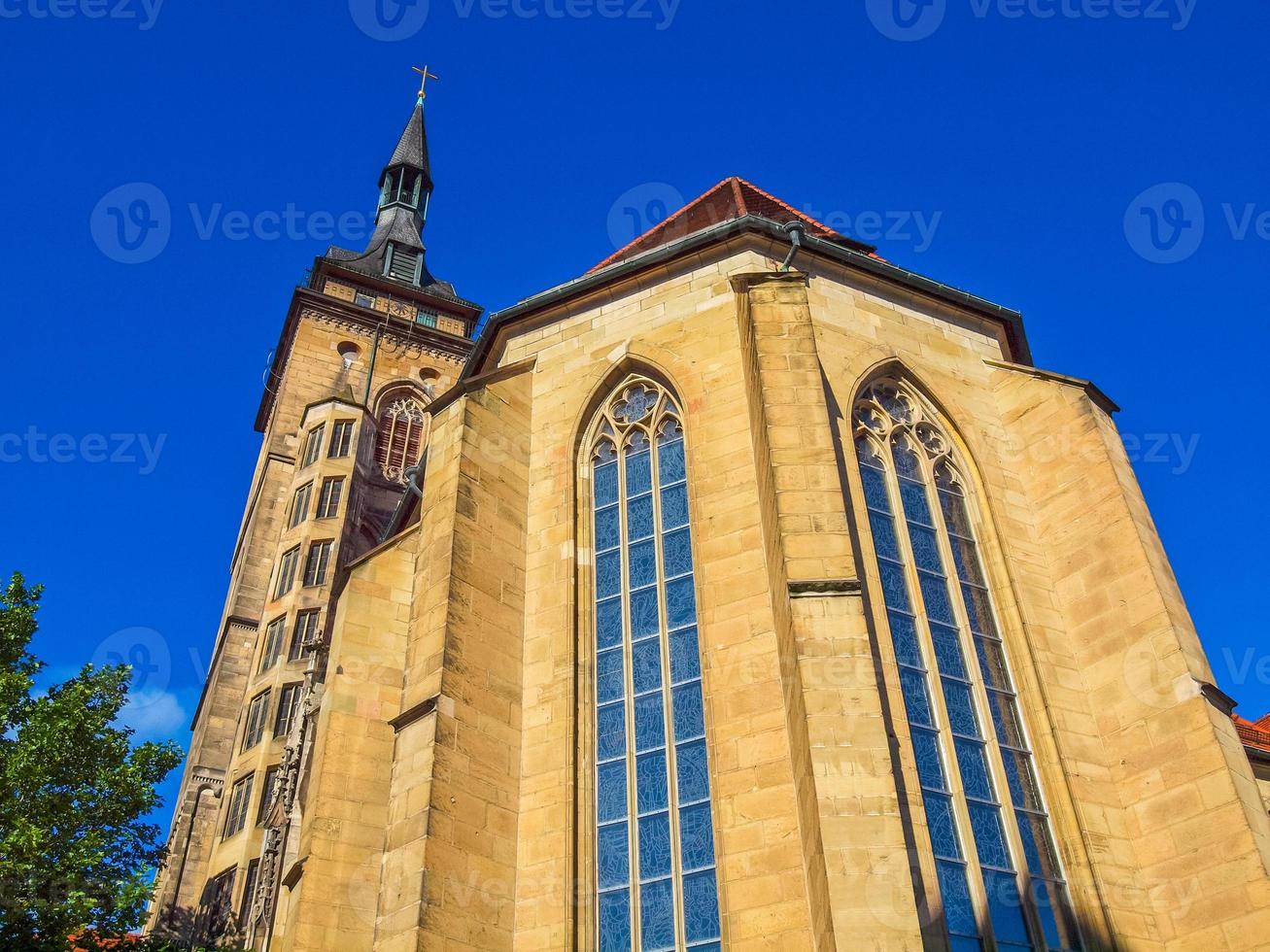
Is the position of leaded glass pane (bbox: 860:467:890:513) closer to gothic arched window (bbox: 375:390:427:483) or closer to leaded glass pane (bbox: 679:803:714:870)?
leaded glass pane (bbox: 679:803:714:870)

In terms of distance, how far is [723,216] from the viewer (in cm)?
1911

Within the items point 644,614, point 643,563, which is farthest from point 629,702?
point 643,563

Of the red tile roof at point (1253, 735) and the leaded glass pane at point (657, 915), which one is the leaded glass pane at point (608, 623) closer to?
the leaded glass pane at point (657, 915)

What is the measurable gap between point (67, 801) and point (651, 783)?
33.9 feet

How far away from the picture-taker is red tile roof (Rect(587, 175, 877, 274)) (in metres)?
18.9

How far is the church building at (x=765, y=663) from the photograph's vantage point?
1064 centimetres

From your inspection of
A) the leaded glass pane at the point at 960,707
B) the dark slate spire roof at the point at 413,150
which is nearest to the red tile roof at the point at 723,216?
the leaded glass pane at the point at 960,707

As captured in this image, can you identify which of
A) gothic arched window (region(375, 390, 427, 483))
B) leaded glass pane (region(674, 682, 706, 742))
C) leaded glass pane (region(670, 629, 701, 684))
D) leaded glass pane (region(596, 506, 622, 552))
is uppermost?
gothic arched window (region(375, 390, 427, 483))

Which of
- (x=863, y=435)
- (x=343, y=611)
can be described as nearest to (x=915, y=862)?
(x=863, y=435)

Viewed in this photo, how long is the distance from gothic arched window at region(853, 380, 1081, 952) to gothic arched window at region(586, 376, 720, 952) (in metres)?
1.97

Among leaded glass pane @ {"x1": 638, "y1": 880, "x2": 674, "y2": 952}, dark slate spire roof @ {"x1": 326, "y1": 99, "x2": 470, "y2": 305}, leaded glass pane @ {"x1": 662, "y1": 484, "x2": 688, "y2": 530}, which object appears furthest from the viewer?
dark slate spire roof @ {"x1": 326, "y1": 99, "x2": 470, "y2": 305}

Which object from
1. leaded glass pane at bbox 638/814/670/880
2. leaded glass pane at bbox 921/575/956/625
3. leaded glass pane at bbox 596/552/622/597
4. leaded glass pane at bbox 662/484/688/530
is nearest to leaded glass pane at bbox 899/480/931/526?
leaded glass pane at bbox 921/575/956/625

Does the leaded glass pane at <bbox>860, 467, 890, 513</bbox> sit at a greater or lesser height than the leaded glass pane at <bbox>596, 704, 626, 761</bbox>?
greater

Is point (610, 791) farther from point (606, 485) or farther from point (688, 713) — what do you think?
point (606, 485)
